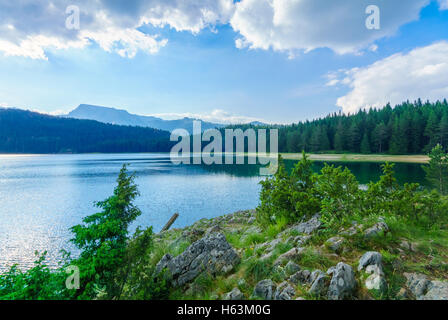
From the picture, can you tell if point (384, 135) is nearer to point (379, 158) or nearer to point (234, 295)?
point (379, 158)

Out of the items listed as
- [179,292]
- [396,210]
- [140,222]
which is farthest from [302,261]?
[140,222]

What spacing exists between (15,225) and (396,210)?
2598 centimetres

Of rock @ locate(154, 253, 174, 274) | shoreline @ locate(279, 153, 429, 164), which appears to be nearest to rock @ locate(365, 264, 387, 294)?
rock @ locate(154, 253, 174, 274)

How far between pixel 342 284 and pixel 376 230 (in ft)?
7.82

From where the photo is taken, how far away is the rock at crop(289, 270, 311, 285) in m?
4.39

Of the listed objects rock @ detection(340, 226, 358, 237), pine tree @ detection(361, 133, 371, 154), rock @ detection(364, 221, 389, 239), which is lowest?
rock @ detection(340, 226, 358, 237)

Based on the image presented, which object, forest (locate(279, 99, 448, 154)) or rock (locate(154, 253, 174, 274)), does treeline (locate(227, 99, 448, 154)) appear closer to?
forest (locate(279, 99, 448, 154))

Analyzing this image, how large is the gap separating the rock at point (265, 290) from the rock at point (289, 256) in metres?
0.77

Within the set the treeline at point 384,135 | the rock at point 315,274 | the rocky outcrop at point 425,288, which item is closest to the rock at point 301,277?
the rock at point 315,274

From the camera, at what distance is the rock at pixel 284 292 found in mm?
4039

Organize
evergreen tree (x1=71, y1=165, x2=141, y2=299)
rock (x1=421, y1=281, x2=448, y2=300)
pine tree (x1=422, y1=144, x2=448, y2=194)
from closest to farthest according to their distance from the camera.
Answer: rock (x1=421, y1=281, x2=448, y2=300), evergreen tree (x1=71, y1=165, x2=141, y2=299), pine tree (x1=422, y1=144, x2=448, y2=194)

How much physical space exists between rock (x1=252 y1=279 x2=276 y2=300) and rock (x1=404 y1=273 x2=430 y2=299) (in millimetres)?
2282

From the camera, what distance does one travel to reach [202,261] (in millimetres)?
5723

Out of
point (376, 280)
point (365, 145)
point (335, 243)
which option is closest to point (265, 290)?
point (376, 280)
